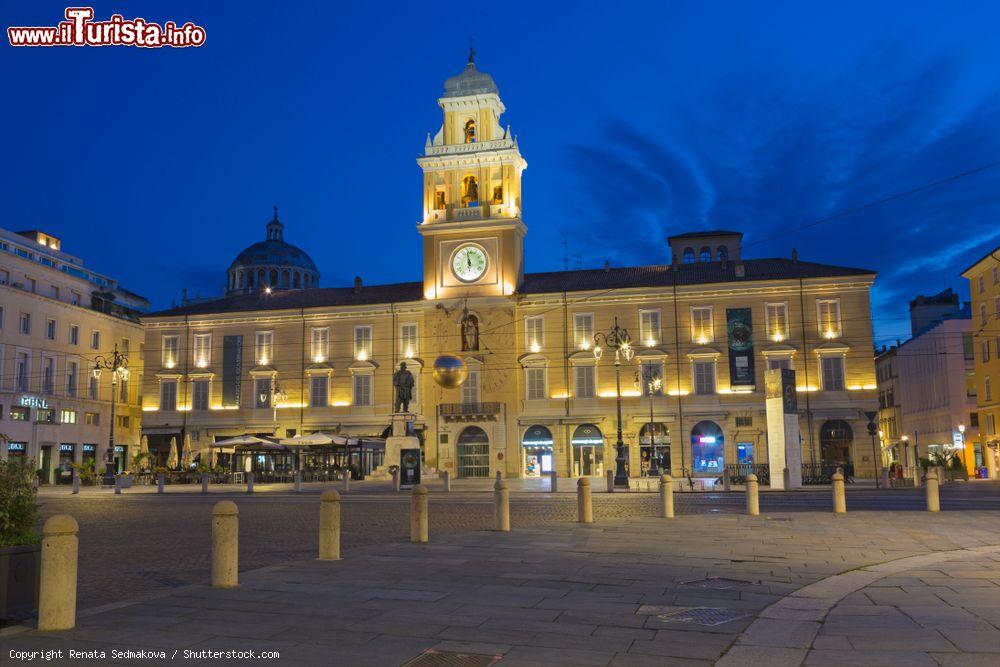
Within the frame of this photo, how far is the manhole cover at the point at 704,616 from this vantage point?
7.84 meters

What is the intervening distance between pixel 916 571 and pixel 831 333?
4209 centimetres

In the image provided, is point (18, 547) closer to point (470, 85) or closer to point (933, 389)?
point (470, 85)

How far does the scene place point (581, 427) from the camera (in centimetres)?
5275

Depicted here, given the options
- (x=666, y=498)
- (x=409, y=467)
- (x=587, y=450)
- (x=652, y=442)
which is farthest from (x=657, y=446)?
(x=666, y=498)

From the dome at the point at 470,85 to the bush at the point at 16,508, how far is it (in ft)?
174

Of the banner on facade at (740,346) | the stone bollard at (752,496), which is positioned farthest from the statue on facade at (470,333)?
the stone bollard at (752,496)

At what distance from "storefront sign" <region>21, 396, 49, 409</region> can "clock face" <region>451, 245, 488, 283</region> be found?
92.5 ft

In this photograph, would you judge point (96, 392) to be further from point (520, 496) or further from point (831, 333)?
point (831, 333)

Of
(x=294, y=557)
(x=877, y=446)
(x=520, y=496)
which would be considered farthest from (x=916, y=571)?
(x=877, y=446)

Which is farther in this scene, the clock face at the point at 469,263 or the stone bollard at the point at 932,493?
the clock face at the point at 469,263

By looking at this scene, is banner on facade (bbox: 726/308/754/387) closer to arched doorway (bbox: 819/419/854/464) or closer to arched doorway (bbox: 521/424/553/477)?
arched doorway (bbox: 819/419/854/464)

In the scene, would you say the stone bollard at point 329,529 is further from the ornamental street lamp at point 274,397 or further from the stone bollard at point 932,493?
the ornamental street lamp at point 274,397

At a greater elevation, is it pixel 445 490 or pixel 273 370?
pixel 273 370

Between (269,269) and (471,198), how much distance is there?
42.5m
